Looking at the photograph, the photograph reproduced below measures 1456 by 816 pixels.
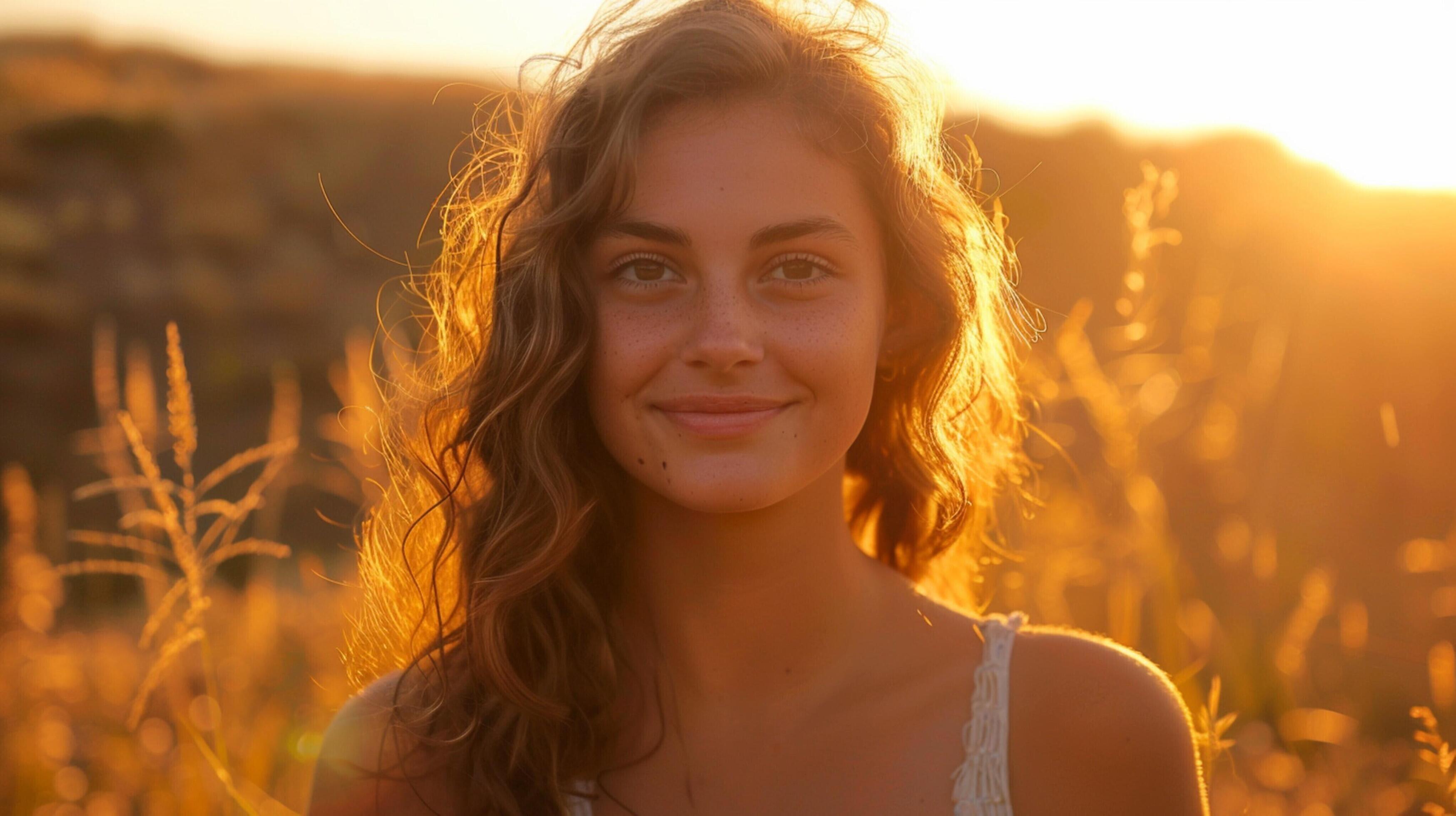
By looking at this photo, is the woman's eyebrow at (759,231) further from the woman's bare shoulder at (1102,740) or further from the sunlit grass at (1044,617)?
the woman's bare shoulder at (1102,740)

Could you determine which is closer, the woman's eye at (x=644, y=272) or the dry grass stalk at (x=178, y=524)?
the woman's eye at (x=644, y=272)

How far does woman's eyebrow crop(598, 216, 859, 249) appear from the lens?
5.98 feet

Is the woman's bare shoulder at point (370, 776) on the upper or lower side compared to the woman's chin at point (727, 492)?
lower

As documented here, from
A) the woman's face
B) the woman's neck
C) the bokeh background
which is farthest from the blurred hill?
the woman's face

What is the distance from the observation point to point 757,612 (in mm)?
2029

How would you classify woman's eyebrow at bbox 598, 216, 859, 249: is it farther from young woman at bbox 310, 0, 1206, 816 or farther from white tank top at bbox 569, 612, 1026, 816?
white tank top at bbox 569, 612, 1026, 816

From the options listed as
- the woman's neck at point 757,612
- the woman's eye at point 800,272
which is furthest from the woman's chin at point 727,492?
the woman's eye at point 800,272

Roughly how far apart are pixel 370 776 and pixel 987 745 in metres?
1.06

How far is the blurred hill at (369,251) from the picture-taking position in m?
7.76

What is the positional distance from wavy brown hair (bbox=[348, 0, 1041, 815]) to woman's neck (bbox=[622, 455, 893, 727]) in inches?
5.1

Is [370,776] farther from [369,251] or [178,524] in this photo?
[369,251]

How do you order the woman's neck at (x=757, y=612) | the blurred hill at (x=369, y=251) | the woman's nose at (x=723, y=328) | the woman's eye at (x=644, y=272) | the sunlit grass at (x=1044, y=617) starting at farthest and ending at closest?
the blurred hill at (x=369, y=251) < the sunlit grass at (x=1044, y=617) < the woman's neck at (x=757, y=612) < the woman's eye at (x=644, y=272) < the woman's nose at (x=723, y=328)

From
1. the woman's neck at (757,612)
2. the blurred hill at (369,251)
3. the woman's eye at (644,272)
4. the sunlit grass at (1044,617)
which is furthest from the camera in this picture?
the blurred hill at (369,251)

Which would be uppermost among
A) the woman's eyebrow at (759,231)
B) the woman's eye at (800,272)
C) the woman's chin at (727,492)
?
the woman's eyebrow at (759,231)
